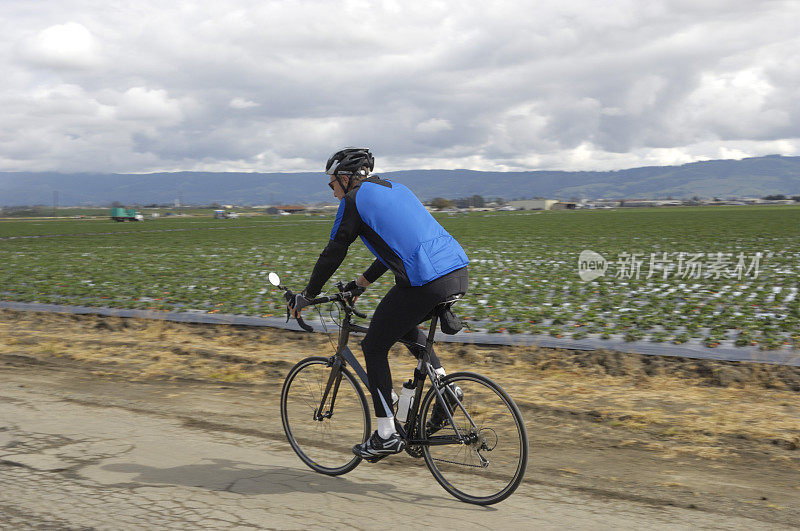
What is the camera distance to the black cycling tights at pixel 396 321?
4258mm

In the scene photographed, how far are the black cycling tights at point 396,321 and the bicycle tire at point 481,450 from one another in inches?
12.1

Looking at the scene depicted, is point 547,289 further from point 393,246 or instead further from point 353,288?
point 393,246

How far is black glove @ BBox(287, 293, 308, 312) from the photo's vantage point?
4.68 metres

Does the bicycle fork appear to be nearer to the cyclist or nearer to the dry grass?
the cyclist

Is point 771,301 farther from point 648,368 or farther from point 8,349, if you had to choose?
point 8,349

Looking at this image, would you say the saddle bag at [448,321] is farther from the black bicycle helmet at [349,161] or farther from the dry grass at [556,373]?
the dry grass at [556,373]

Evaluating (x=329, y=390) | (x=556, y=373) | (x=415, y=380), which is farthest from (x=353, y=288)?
(x=556, y=373)

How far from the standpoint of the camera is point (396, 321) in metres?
4.40

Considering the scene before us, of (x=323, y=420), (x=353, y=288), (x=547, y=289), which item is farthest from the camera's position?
(x=547, y=289)

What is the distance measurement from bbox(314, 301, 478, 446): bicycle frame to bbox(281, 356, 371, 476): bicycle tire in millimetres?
48

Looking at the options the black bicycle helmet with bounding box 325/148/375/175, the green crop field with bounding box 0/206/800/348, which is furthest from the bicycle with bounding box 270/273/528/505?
the green crop field with bounding box 0/206/800/348

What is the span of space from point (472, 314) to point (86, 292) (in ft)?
29.3

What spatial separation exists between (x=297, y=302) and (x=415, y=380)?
940mm

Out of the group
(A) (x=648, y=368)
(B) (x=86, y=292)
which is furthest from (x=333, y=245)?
(B) (x=86, y=292)
